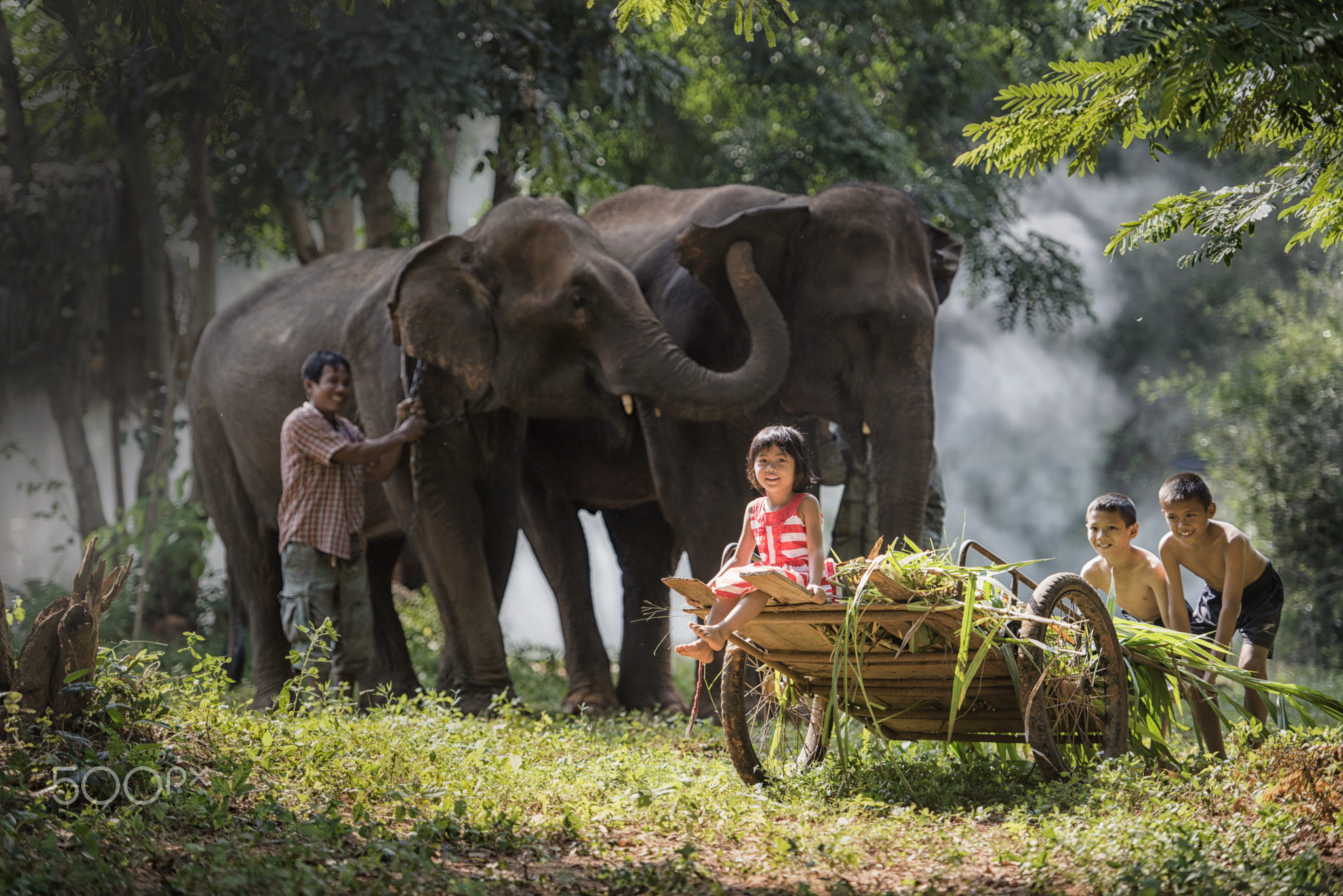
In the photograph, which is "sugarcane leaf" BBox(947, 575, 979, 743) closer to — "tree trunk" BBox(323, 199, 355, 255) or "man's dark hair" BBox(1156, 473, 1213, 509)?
"man's dark hair" BBox(1156, 473, 1213, 509)

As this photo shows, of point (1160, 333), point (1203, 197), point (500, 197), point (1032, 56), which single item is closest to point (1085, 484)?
point (1160, 333)

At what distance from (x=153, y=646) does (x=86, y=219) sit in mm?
5636

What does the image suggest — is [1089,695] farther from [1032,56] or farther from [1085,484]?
[1085,484]

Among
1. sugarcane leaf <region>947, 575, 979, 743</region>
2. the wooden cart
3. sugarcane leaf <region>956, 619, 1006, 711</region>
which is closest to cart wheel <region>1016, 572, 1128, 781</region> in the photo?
the wooden cart

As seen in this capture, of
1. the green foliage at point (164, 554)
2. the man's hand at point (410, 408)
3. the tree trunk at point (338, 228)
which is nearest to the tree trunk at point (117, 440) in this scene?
the green foliage at point (164, 554)

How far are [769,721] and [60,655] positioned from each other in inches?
109

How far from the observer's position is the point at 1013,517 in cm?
2523

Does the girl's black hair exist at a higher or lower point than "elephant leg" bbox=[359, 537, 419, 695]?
higher

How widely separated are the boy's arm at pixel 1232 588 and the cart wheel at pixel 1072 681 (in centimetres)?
89

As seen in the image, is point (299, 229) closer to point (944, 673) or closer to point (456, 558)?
point (456, 558)

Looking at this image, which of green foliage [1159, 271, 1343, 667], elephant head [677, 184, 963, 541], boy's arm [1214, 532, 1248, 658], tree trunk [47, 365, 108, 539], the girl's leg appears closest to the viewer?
the girl's leg

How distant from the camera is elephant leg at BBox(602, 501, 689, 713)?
8.95m

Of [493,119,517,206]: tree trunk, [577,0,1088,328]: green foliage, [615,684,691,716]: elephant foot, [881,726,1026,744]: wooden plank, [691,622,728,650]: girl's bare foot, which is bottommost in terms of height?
[615,684,691,716]: elephant foot

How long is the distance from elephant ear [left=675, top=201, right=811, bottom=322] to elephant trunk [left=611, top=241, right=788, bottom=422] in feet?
1.53
